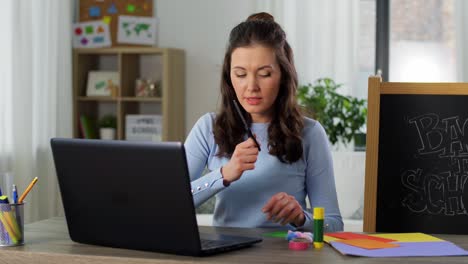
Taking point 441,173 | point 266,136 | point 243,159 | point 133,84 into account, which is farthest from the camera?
point 133,84

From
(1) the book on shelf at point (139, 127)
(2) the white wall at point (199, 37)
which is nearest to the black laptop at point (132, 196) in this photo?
(1) the book on shelf at point (139, 127)

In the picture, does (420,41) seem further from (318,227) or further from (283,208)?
(318,227)

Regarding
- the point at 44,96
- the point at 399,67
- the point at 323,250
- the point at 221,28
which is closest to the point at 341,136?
the point at 399,67

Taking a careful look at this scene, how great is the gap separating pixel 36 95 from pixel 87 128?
2.11 ft

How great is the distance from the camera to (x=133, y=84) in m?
5.22

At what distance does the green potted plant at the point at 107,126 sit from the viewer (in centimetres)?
511

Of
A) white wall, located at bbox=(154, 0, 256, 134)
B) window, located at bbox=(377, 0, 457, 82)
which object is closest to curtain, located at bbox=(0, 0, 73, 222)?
white wall, located at bbox=(154, 0, 256, 134)

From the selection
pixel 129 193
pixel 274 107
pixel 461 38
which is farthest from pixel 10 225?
pixel 461 38

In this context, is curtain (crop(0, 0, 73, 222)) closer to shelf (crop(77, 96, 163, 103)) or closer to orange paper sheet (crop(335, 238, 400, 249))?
shelf (crop(77, 96, 163, 103))

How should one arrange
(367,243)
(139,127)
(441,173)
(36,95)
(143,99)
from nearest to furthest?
(367,243), (441,173), (36,95), (143,99), (139,127)

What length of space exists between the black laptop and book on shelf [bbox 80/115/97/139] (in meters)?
3.53

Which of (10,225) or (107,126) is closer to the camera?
(10,225)

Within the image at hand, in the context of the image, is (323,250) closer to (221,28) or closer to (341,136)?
(341,136)

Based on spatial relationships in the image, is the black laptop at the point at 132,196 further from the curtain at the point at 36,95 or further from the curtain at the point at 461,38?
the curtain at the point at 461,38
